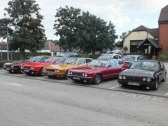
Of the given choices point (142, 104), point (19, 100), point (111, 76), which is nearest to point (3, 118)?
point (19, 100)

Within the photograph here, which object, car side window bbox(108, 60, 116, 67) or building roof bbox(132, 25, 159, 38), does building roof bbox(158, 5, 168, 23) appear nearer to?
building roof bbox(132, 25, 159, 38)

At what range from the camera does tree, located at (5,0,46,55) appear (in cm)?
3256

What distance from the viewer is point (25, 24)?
3306 centimetres

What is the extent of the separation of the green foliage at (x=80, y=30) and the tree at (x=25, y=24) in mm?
11020

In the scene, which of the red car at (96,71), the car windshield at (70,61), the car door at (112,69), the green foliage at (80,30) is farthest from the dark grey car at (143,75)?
the green foliage at (80,30)

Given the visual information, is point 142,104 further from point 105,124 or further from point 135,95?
point 105,124

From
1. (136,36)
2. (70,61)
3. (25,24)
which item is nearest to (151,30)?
(136,36)

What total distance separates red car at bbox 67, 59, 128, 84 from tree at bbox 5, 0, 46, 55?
17.9m

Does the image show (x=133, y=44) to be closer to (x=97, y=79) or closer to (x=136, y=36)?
(x=136, y=36)

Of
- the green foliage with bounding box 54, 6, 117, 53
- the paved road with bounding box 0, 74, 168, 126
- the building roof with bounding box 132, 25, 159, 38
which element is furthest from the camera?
the building roof with bounding box 132, 25, 159, 38

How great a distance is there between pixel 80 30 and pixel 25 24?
1347 centimetres

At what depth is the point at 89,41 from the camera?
4581cm

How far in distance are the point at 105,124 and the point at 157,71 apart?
7894mm

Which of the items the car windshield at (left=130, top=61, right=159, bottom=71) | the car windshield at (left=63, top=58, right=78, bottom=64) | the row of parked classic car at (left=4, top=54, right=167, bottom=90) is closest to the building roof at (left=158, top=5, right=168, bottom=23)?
the row of parked classic car at (left=4, top=54, right=167, bottom=90)
